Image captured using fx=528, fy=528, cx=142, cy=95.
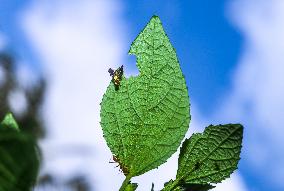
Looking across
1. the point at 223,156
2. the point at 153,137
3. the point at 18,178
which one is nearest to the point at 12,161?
the point at 18,178

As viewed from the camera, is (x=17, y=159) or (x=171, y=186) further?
(x=171, y=186)

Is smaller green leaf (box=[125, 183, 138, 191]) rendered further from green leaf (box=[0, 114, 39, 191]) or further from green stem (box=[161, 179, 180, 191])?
green leaf (box=[0, 114, 39, 191])

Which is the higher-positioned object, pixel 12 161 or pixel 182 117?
pixel 182 117

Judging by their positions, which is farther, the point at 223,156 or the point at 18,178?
the point at 223,156

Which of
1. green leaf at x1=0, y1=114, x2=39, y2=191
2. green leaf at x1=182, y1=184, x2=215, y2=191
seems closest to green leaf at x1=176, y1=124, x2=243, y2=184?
green leaf at x1=182, y1=184, x2=215, y2=191

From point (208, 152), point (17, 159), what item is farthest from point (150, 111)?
point (17, 159)

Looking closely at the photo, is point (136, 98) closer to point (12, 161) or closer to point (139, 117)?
point (139, 117)

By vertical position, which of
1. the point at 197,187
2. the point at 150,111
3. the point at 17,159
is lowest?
the point at 17,159

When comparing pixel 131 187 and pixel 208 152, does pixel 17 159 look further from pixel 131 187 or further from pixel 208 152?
pixel 208 152
